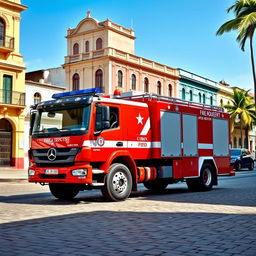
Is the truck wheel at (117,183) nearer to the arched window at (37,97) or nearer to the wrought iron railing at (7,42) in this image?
the wrought iron railing at (7,42)

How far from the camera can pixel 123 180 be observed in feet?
36.6

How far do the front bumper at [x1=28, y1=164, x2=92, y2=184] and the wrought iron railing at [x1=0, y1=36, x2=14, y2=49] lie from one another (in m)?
22.6

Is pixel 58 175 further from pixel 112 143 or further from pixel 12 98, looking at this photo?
pixel 12 98

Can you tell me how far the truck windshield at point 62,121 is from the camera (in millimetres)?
10492

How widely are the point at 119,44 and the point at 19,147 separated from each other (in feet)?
52.3

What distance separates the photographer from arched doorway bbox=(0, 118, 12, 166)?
3148 centimetres

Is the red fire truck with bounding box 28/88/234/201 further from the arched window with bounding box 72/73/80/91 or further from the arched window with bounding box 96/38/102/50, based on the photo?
the arched window with bounding box 72/73/80/91

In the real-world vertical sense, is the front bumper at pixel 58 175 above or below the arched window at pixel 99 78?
below

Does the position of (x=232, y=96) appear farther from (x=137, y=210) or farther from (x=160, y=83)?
(x=137, y=210)

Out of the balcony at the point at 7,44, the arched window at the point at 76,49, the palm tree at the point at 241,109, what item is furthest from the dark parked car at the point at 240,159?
the palm tree at the point at 241,109

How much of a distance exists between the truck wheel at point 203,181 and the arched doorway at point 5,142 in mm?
20552

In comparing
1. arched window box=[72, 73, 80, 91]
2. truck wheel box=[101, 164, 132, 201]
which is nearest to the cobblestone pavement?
truck wheel box=[101, 164, 132, 201]

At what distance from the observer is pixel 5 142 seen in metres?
31.9

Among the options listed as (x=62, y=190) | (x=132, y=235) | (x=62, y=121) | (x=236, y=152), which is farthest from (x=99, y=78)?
(x=132, y=235)
